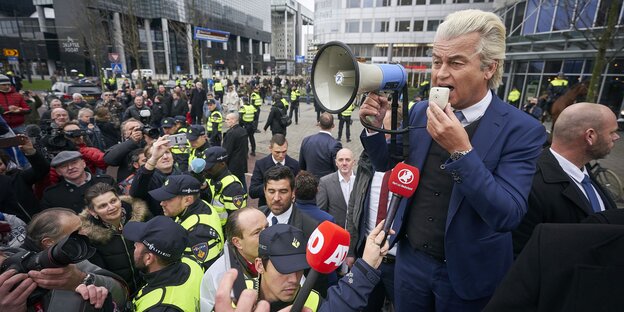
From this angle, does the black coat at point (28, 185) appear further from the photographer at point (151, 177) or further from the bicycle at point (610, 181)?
the bicycle at point (610, 181)

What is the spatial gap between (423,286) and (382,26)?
44.1 meters

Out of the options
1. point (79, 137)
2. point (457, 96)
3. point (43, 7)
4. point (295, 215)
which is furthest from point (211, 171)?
point (43, 7)

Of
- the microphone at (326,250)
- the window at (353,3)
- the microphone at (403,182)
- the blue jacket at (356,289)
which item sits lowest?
the blue jacket at (356,289)

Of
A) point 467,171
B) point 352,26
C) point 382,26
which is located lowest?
point 467,171

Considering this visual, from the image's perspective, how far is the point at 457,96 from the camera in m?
1.59

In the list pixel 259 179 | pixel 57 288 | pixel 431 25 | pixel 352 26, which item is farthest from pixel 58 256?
pixel 352 26

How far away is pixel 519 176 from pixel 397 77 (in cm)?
80

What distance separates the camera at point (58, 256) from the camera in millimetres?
1559

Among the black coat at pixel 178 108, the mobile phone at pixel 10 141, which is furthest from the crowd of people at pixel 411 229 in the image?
the black coat at pixel 178 108

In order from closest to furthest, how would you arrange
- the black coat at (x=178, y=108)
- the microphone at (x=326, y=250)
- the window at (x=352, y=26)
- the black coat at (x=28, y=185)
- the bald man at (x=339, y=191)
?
the microphone at (x=326, y=250) → the black coat at (x=28, y=185) → the bald man at (x=339, y=191) → the black coat at (x=178, y=108) → the window at (x=352, y=26)

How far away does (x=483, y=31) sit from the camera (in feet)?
4.95

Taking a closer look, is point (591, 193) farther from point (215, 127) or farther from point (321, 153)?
point (215, 127)

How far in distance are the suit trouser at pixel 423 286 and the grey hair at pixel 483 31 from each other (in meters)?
1.15

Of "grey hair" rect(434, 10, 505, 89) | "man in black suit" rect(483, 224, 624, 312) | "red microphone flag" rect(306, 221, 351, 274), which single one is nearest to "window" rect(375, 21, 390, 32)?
"grey hair" rect(434, 10, 505, 89)
